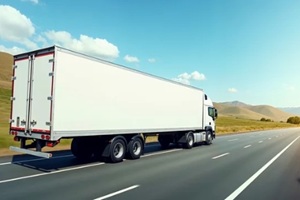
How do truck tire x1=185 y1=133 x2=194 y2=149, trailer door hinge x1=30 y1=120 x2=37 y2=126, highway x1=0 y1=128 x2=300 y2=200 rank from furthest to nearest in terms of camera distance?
truck tire x1=185 y1=133 x2=194 y2=149
trailer door hinge x1=30 y1=120 x2=37 y2=126
highway x1=0 y1=128 x2=300 y2=200

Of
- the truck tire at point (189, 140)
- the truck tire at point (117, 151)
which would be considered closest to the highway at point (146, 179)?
the truck tire at point (117, 151)

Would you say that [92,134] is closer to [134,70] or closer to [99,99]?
[99,99]

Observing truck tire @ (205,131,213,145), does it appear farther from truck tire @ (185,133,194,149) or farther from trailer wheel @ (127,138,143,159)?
trailer wheel @ (127,138,143,159)

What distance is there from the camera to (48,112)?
10.2 metres

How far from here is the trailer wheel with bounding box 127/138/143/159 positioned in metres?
13.8

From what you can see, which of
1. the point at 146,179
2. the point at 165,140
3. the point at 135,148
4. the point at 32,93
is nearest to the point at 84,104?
→ the point at 32,93

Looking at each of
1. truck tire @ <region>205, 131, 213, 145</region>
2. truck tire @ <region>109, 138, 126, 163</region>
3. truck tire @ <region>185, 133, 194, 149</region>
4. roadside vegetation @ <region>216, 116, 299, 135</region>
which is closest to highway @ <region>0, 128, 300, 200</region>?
truck tire @ <region>109, 138, 126, 163</region>

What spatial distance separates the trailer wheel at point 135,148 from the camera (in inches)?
543

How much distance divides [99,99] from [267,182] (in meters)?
6.60

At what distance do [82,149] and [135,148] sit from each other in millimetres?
2440

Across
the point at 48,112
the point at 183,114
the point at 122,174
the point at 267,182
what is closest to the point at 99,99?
the point at 48,112

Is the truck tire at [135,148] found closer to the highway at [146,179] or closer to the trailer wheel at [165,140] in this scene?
the highway at [146,179]

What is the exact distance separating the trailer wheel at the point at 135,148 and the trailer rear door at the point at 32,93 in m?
4.53

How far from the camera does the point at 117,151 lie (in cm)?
1327
